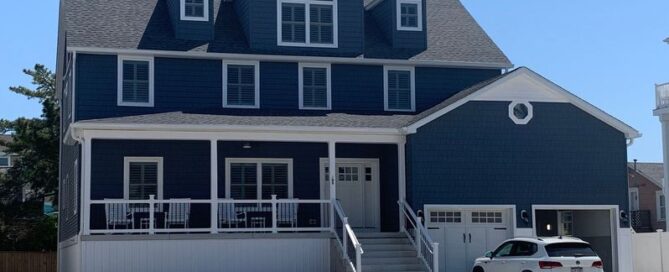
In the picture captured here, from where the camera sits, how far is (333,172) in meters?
29.2

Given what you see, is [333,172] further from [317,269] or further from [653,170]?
[653,170]

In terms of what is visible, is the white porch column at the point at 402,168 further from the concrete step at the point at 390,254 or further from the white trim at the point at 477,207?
the concrete step at the point at 390,254

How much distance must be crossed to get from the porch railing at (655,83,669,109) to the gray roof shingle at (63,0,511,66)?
752 centimetres

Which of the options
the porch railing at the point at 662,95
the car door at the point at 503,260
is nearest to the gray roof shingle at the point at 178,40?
the porch railing at the point at 662,95

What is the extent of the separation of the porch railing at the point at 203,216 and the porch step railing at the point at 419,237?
2.08 meters

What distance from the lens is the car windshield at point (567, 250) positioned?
24172 millimetres

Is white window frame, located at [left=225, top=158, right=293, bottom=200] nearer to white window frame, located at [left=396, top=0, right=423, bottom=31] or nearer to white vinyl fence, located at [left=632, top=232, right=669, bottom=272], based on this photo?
white window frame, located at [left=396, top=0, right=423, bottom=31]

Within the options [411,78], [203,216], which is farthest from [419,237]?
[411,78]

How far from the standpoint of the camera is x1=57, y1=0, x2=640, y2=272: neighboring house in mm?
28125

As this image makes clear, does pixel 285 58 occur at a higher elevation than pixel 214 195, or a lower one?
higher

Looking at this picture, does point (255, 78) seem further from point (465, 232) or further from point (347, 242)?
point (465, 232)

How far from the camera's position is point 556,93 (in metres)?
30.4

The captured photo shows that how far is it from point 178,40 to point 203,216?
515cm

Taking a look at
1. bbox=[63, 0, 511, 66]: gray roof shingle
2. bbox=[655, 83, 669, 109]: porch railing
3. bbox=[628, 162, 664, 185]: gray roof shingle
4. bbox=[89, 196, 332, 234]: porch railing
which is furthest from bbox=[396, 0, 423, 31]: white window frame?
bbox=[628, 162, 664, 185]: gray roof shingle
